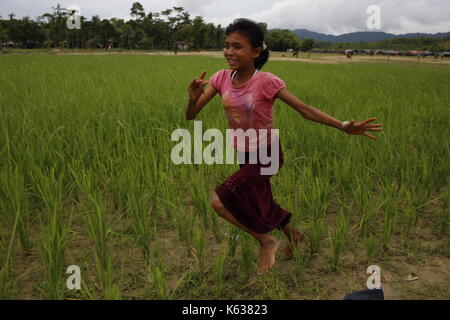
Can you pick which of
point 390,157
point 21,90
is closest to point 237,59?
point 390,157

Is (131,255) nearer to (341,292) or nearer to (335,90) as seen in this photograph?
(341,292)

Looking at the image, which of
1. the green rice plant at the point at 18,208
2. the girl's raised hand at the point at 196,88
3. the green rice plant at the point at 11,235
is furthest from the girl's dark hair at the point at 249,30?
the green rice plant at the point at 18,208

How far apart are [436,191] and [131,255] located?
211cm

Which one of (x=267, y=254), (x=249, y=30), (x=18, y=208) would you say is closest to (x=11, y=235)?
(x=18, y=208)

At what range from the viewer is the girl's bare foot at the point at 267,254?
4.71ft

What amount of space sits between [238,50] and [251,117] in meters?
0.27

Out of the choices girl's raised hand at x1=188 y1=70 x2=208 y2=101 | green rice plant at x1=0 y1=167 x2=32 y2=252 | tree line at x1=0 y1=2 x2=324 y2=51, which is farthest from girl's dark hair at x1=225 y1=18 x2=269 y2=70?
tree line at x1=0 y1=2 x2=324 y2=51

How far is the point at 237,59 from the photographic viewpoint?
130 centimetres

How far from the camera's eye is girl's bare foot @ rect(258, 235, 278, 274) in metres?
1.44

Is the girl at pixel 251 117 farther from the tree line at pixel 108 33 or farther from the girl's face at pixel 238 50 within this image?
the tree line at pixel 108 33

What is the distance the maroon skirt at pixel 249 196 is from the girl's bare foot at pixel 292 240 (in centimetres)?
17

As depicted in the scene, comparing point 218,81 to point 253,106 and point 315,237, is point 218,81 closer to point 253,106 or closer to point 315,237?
point 253,106

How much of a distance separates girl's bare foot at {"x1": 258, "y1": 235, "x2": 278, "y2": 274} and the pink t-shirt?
435mm

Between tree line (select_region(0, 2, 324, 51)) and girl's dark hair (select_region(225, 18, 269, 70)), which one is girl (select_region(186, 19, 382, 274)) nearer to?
girl's dark hair (select_region(225, 18, 269, 70))
